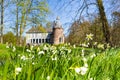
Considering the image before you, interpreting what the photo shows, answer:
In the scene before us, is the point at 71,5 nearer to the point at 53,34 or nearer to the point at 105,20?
the point at 105,20

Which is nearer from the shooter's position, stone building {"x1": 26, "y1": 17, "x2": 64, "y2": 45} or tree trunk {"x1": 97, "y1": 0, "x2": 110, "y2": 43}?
tree trunk {"x1": 97, "y1": 0, "x2": 110, "y2": 43}

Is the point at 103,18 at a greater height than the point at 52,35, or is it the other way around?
the point at 52,35

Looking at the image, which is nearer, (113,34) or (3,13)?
(113,34)

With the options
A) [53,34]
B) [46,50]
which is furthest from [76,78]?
[53,34]

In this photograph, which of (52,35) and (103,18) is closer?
(103,18)

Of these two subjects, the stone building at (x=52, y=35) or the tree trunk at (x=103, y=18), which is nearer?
the tree trunk at (x=103, y=18)

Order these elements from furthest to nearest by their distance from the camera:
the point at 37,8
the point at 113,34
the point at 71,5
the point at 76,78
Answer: the point at 37,8, the point at 113,34, the point at 71,5, the point at 76,78

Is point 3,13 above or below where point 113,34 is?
above

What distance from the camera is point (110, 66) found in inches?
162

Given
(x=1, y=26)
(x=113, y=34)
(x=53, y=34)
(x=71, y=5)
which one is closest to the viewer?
(x=71, y=5)

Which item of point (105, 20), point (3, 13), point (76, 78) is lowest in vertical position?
point (76, 78)

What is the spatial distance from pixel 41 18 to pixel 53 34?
141 ft

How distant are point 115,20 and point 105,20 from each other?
2015mm

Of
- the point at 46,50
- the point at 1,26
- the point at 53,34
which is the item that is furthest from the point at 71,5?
the point at 53,34
